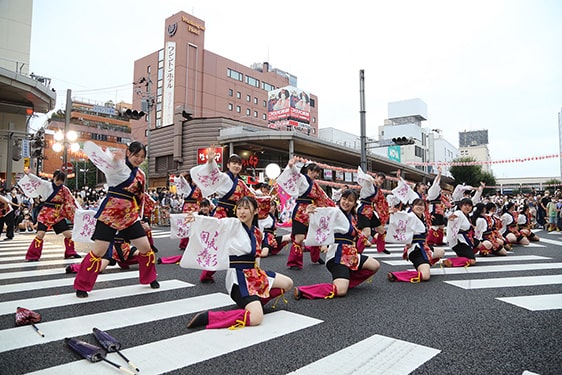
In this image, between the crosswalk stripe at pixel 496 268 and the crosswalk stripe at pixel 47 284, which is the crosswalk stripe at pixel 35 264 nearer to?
the crosswalk stripe at pixel 47 284

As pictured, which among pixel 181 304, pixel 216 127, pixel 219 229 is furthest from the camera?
pixel 216 127

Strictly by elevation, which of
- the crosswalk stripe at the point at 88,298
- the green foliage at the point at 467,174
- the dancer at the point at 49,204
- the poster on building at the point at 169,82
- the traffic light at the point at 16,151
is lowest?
the crosswalk stripe at the point at 88,298

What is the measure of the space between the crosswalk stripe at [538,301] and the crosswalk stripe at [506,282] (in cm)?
56

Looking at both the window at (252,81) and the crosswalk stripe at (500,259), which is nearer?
the crosswalk stripe at (500,259)

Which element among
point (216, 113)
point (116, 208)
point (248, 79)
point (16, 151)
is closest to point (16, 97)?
point (16, 151)

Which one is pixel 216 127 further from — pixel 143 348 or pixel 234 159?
Answer: pixel 143 348

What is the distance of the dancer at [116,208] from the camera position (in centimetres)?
406

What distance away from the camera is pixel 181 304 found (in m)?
3.83

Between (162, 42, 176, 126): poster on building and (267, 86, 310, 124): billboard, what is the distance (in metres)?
13.2

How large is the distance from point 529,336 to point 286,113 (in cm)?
3237

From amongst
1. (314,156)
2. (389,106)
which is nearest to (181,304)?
(314,156)

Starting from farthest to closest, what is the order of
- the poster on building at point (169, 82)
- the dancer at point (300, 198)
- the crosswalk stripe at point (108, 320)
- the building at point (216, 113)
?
the poster on building at point (169, 82) → the building at point (216, 113) → the dancer at point (300, 198) → the crosswalk stripe at point (108, 320)

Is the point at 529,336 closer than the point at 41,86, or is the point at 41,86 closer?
the point at 529,336

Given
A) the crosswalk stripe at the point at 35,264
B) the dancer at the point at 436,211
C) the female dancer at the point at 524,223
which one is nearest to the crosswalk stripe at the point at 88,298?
the crosswalk stripe at the point at 35,264
